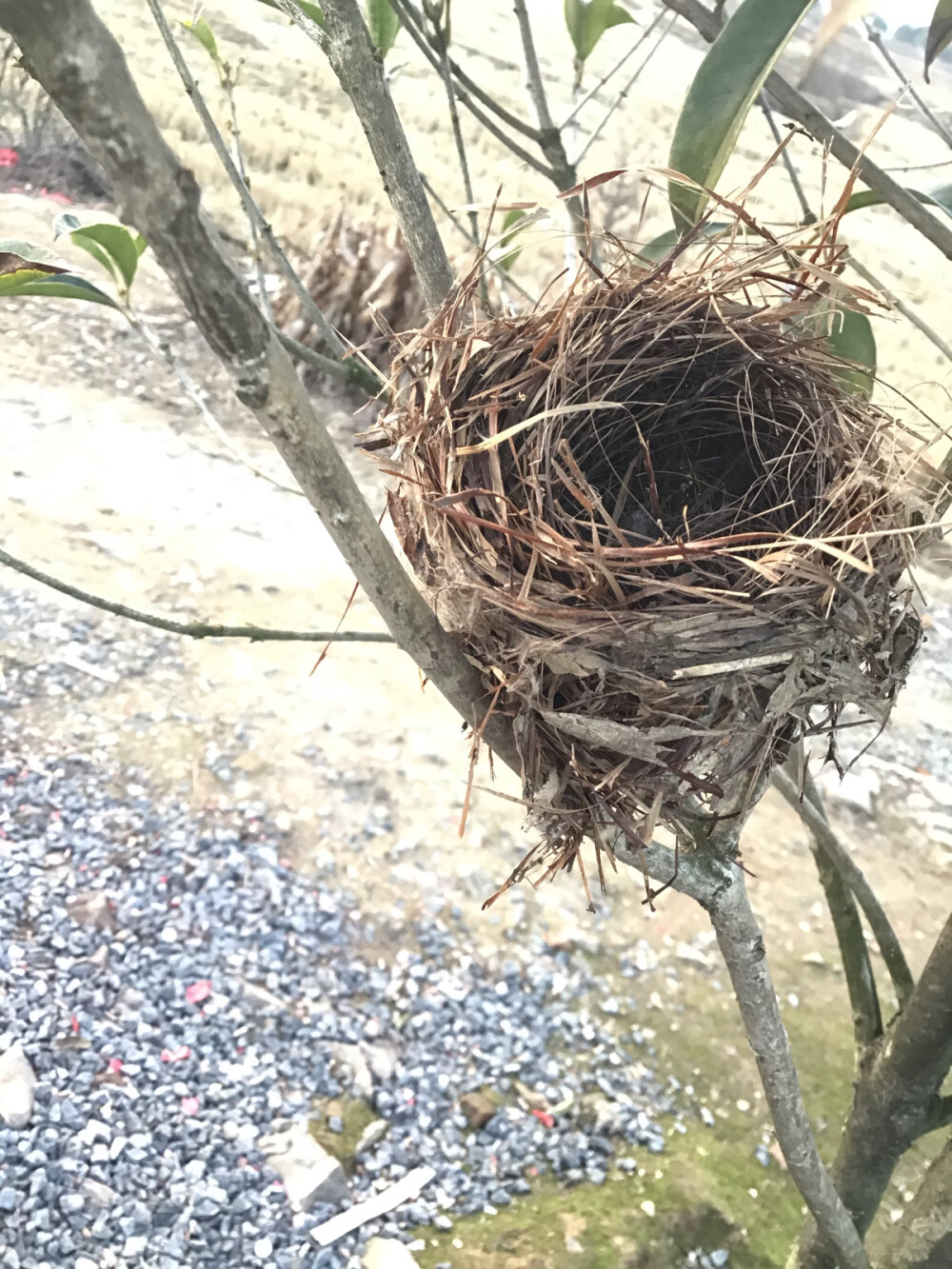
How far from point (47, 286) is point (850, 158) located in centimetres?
46

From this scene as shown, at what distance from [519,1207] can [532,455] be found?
96 cm

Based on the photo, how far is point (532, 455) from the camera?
54 centimetres

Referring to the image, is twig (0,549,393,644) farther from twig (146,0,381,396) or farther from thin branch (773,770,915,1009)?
thin branch (773,770,915,1009)

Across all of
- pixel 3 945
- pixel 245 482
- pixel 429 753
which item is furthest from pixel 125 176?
pixel 245 482

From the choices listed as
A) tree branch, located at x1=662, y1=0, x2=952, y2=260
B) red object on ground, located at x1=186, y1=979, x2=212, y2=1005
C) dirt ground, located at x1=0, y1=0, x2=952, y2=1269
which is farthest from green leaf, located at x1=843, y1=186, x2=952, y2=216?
red object on ground, located at x1=186, y1=979, x2=212, y2=1005

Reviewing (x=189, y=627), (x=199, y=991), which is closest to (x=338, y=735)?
(x=199, y=991)

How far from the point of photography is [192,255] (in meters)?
0.25

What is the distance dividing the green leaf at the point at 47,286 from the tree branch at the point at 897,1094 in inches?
27.1

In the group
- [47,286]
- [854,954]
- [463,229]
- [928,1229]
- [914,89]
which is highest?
[914,89]

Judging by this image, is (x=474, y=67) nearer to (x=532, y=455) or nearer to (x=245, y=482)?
(x=245, y=482)

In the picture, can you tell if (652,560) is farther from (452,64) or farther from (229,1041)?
(229,1041)

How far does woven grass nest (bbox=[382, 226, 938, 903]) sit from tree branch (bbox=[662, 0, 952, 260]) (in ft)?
0.18

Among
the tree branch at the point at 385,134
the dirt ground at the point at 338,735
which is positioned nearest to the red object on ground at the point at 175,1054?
the dirt ground at the point at 338,735

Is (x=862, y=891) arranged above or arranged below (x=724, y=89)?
below
